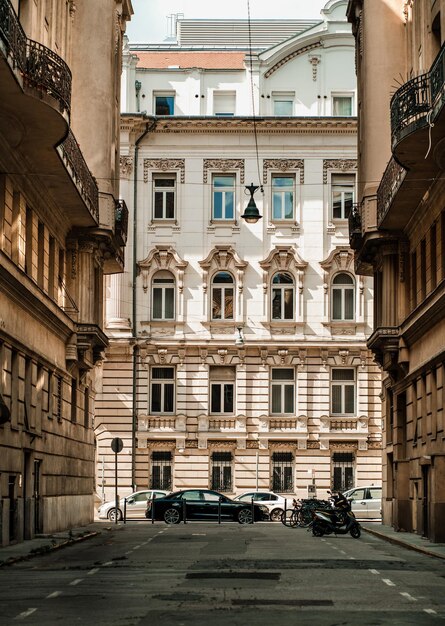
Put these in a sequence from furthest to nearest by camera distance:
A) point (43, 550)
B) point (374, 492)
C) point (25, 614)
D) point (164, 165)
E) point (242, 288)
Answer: point (164, 165) < point (242, 288) < point (374, 492) < point (43, 550) < point (25, 614)

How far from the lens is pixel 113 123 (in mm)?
45250

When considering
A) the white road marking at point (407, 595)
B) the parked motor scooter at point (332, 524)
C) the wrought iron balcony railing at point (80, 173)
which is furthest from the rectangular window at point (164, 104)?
the white road marking at point (407, 595)

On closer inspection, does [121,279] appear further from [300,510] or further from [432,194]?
[432,194]

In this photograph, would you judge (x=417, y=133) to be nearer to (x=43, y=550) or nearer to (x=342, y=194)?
(x=43, y=550)

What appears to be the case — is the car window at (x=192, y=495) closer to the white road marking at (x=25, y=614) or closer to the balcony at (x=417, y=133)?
the balcony at (x=417, y=133)

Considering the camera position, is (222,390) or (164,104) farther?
(164,104)

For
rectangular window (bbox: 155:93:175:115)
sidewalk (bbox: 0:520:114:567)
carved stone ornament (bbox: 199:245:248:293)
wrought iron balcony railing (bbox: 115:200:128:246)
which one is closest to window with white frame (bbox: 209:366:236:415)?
carved stone ornament (bbox: 199:245:248:293)

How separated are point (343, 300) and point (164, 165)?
10.7 metres

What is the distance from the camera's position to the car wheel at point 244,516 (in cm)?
5000

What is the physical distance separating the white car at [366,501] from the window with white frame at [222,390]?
820cm

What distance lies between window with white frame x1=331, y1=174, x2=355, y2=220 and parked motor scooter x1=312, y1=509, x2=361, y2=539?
26.3 metres

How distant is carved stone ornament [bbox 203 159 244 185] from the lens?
62.6 meters

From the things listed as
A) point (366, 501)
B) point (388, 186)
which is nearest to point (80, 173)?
point (388, 186)

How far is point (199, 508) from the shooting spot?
49.8 meters
